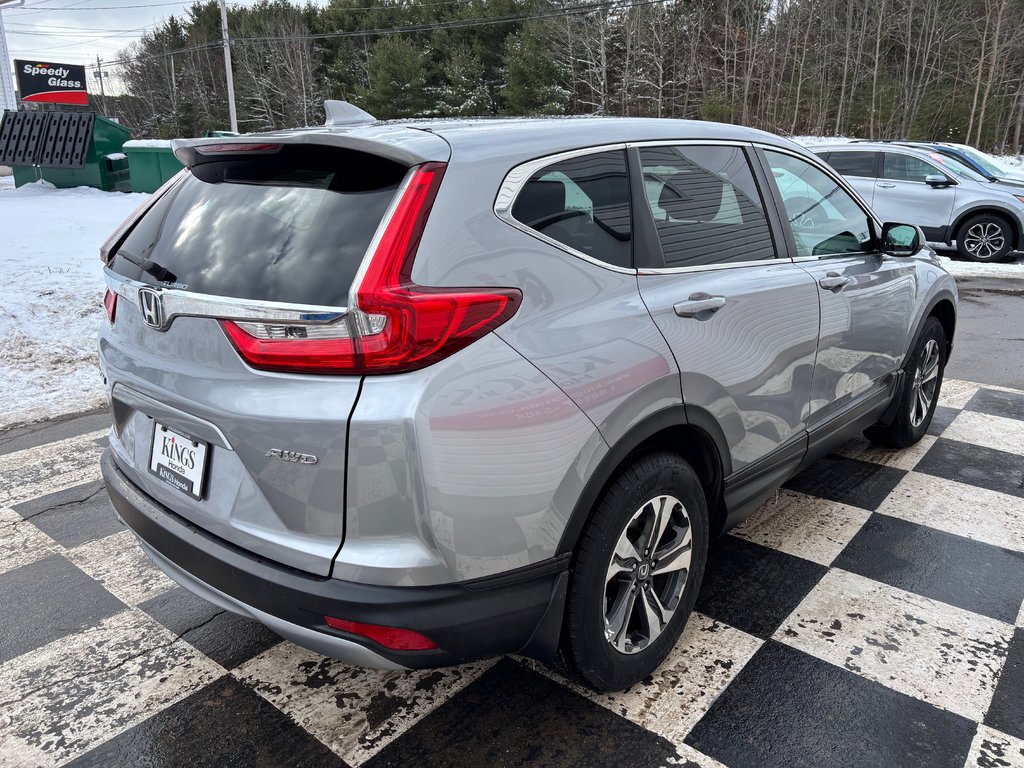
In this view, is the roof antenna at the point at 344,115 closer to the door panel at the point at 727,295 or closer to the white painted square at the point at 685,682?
the door panel at the point at 727,295

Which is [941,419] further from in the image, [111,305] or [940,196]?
[940,196]

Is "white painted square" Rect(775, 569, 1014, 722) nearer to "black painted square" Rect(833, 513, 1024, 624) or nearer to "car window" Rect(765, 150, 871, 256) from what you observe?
"black painted square" Rect(833, 513, 1024, 624)

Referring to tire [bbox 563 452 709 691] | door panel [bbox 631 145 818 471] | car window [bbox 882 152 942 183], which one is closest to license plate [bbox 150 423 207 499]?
tire [bbox 563 452 709 691]

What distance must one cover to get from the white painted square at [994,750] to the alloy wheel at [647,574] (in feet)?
2.88

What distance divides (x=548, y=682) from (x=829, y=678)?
2.95 ft

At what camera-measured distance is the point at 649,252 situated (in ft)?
7.27

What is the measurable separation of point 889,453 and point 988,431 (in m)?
0.85

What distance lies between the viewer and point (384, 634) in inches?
67.1

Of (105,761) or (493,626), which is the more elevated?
(493,626)

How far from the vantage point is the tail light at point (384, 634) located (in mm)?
1698

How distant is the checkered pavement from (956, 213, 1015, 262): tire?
393 inches

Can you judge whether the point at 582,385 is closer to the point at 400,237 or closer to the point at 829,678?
the point at 400,237

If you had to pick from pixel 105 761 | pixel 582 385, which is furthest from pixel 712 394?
pixel 105 761

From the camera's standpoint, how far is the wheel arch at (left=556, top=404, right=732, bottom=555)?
1.90 meters
